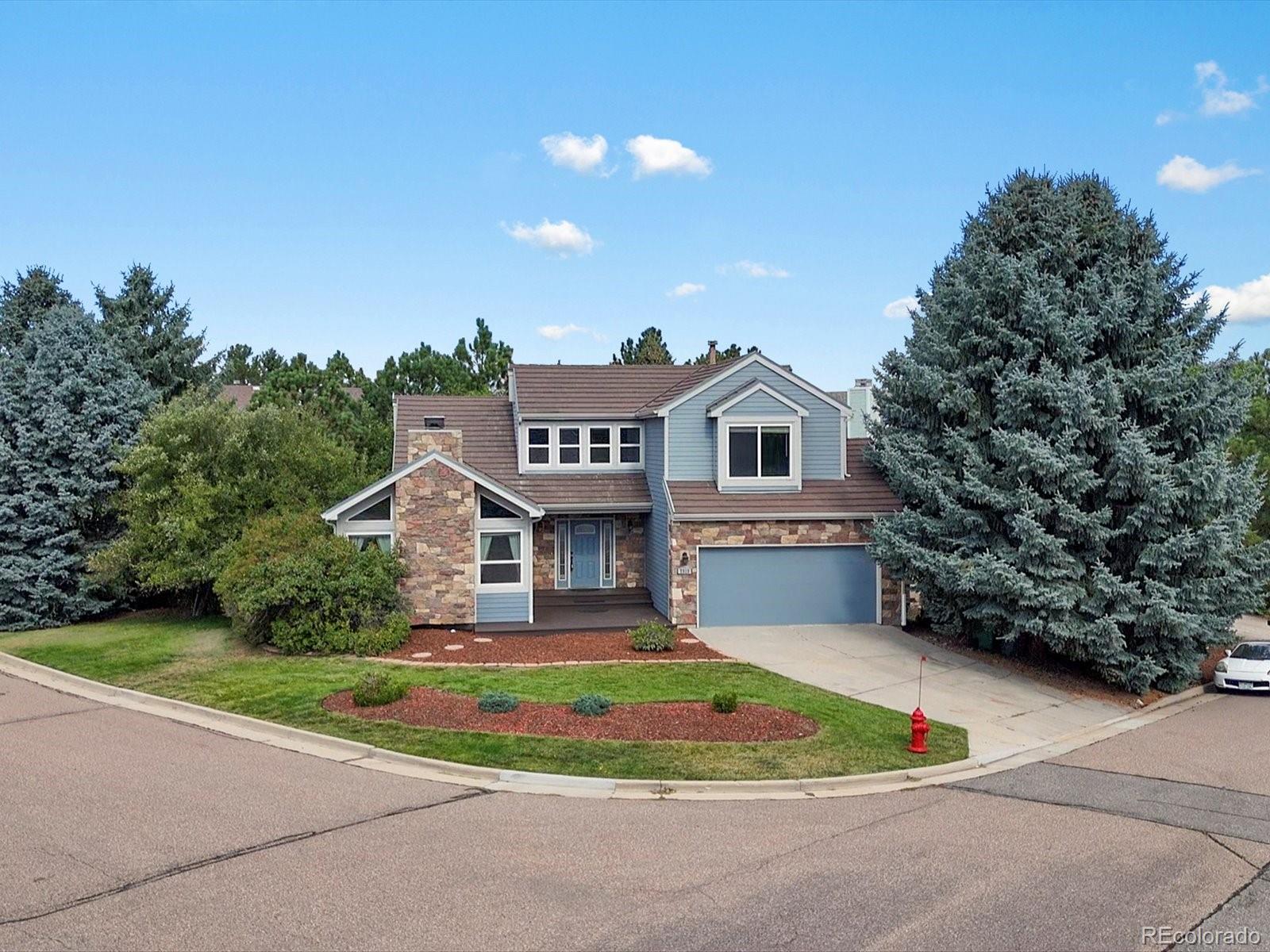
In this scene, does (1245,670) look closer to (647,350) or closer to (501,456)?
(501,456)

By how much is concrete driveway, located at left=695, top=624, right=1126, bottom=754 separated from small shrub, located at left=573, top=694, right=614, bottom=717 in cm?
483

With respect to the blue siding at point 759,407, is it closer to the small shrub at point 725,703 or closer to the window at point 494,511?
the window at point 494,511

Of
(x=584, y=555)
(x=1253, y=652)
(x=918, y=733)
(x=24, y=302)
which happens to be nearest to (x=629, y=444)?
(x=584, y=555)

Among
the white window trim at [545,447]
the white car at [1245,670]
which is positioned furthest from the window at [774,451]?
the white car at [1245,670]

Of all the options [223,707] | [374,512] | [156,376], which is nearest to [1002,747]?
[223,707]

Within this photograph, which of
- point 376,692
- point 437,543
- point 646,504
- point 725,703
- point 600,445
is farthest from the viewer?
point 600,445

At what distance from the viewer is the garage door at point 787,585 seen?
2234 centimetres

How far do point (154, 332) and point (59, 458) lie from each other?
6.72 meters

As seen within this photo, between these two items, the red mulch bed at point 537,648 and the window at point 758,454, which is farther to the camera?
the window at point 758,454

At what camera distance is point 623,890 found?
8195 mm

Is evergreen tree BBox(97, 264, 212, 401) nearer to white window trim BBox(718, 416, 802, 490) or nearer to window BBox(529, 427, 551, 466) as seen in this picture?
window BBox(529, 427, 551, 466)

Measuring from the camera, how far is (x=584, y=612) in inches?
930

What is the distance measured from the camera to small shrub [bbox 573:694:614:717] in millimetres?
14008

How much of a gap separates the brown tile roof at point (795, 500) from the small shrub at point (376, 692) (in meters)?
9.09
